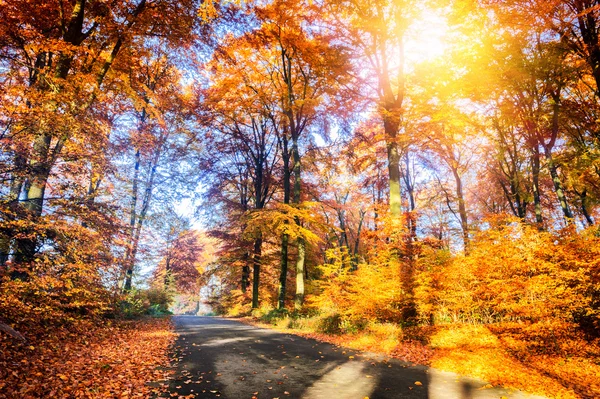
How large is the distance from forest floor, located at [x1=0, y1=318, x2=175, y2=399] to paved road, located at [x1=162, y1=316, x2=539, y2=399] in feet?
2.19

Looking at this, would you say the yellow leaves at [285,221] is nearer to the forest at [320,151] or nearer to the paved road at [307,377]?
the forest at [320,151]

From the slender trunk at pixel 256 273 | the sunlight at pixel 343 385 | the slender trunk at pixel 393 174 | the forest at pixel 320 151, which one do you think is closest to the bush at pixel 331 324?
the forest at pixel 320 151

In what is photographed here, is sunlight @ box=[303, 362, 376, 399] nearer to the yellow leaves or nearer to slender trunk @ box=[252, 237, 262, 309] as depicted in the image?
the yellow leaves

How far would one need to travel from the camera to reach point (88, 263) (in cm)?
797

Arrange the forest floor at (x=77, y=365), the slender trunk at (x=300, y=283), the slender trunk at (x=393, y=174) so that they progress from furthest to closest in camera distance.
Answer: the slender trunk at (x=300, y=283), the slender trunk at (x=393, y=174), the forest floor at (x=77, y=365)

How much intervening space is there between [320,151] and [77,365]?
16589mm

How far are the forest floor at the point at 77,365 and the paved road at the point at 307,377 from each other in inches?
26.3

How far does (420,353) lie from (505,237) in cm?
395

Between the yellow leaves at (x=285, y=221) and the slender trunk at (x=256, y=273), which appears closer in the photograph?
the yellow leaves at (x=285, y=221)

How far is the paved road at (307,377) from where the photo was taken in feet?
16.2

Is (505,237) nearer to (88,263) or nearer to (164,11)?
(88,263)

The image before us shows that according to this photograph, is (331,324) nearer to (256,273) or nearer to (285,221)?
(285,221)

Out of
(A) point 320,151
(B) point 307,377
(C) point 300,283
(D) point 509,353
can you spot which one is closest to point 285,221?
(C) point 300,283

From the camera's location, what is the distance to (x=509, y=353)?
6.86 m
